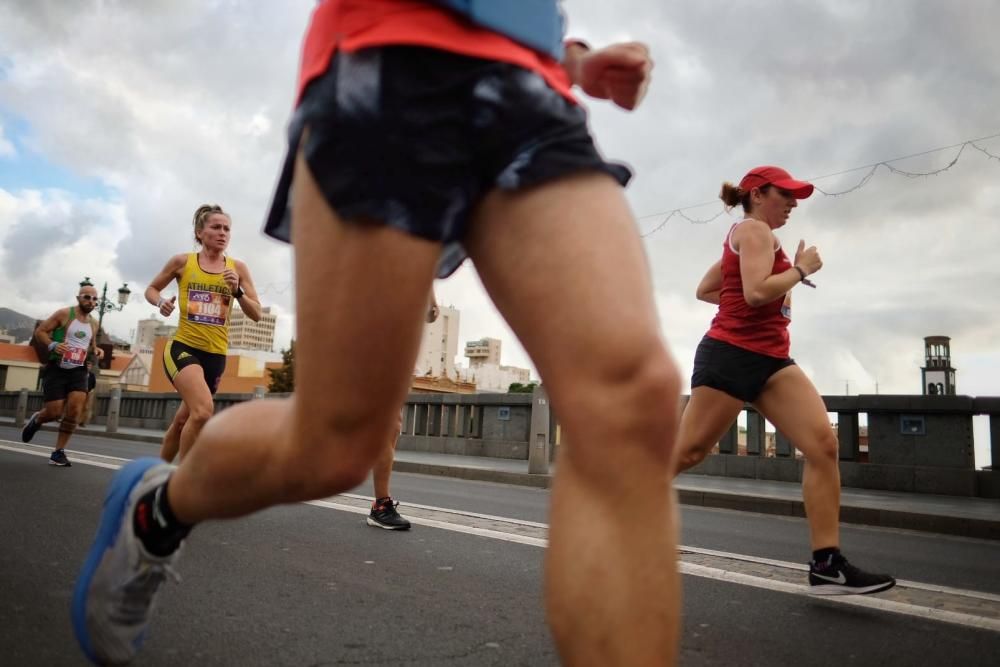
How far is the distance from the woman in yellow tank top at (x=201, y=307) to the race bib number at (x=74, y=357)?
3.47 metres

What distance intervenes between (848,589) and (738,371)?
3.14 feet

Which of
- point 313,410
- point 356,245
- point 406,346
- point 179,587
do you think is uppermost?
point 356,245

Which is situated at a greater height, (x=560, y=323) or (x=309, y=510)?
(x=560, y=323)

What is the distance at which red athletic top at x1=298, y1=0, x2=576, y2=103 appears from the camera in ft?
3.90

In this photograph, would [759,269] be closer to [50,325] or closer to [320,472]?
[320,472]

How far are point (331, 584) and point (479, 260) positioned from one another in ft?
7.02

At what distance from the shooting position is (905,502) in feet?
27.5

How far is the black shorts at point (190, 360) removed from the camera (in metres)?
5.02

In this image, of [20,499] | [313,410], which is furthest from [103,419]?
[313,410]

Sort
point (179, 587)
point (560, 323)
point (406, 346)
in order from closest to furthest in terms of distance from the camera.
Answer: point (560, 323) → point (406, 346) → point (179, 587)

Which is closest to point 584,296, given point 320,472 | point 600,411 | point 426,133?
point 600,411

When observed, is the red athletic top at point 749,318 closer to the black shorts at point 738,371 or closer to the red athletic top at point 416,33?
the black shorts at point 738,371

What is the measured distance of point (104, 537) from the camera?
64.1 inches

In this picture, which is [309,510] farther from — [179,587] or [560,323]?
[560,323]
